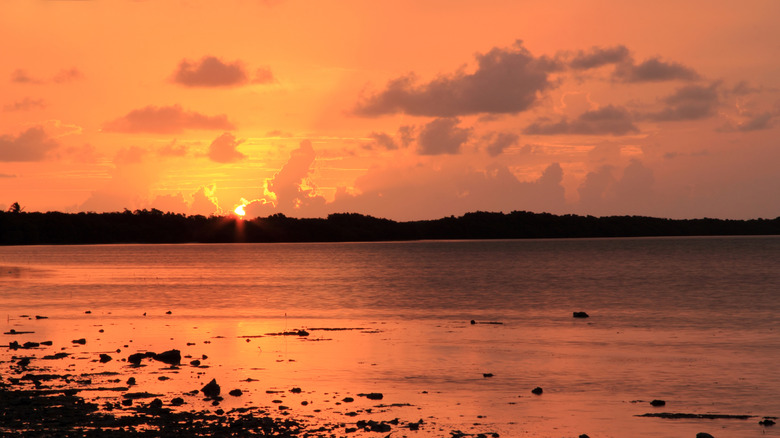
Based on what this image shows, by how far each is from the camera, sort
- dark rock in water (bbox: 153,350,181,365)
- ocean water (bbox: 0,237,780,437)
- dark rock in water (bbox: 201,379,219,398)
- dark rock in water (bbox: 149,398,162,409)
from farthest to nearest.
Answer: dark rock in water (bbox: 153,350,181,365), dark rock in water (bbox: 201,379,219,398), ocean water (bbox: 0,237,780,437), dark rock in water (bbox: 149,398,162,409)

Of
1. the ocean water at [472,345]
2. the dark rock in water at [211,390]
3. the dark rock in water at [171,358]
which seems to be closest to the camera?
the ocean water at [472,345]

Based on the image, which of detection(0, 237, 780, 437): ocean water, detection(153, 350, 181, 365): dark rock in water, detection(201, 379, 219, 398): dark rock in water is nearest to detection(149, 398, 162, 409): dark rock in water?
detection(0, 237, 780, 437): ocean water

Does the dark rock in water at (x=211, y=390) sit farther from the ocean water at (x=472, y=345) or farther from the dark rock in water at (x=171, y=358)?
the dark rock in water at (x=171, y=358)

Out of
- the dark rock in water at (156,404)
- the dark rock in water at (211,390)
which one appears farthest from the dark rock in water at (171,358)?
the dark rock in water at (156,404)

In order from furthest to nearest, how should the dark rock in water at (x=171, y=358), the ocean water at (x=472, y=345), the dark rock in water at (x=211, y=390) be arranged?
the dark rock in water at (x=171, y=358) → the dark rock in water at (x=211, y=390) → the ocean water at (x=472, y=345)

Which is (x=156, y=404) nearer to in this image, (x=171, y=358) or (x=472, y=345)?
(x=171, y=358)

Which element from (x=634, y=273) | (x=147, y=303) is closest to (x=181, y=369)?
(x=147, y=303)

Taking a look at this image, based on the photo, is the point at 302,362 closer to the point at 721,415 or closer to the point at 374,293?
the point at 721,415

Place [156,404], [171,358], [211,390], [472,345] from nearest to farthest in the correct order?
[156,404], [211,390], [171,358], [472,345]

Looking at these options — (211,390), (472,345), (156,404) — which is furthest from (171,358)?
(472,345)

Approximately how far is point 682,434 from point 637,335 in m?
27.1

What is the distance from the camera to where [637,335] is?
167 ft

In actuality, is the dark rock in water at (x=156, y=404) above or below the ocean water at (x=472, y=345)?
above

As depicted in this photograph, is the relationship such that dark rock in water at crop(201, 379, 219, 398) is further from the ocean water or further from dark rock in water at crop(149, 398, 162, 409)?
dark rock in water at crop(149, 398, 162, 409)
